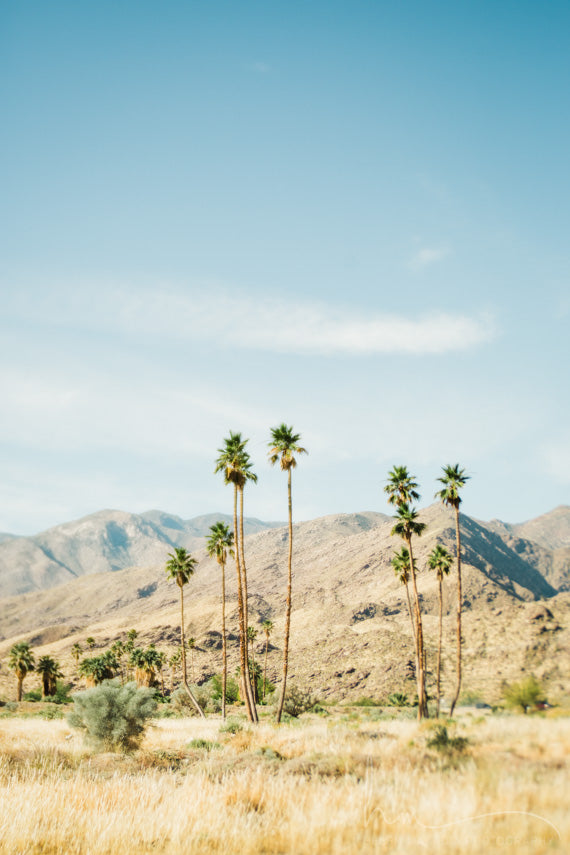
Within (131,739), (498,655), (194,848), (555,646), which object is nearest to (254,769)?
(194,848)

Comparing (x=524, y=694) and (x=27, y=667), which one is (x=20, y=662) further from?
(x=524, y=694)

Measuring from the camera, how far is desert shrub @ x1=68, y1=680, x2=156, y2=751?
55.1 feet

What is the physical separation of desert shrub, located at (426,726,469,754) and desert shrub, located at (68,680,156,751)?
15487mm

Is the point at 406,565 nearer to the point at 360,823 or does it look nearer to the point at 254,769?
the point at 254,769

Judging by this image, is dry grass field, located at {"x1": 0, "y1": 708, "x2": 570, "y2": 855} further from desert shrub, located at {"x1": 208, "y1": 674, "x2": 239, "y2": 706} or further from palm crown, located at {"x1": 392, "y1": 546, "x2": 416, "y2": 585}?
desert shrub, located at {"x1": 208, "y1": 674, "x2": 239, "y2": 706}

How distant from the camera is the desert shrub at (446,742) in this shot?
14.8 feet

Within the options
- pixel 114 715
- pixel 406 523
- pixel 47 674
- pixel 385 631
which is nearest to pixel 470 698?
pixel 114 715

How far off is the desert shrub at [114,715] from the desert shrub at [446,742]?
50.8 ft

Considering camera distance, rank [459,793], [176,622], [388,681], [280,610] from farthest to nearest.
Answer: [280,610], [176,622], [388,681], [459,793]

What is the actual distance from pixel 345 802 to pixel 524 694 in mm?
2351

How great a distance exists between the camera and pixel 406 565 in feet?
121

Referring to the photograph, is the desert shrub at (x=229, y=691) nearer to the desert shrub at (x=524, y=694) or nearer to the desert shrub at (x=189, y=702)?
the desert shrub at (x=189, y=702)

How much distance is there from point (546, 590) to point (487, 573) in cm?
4822

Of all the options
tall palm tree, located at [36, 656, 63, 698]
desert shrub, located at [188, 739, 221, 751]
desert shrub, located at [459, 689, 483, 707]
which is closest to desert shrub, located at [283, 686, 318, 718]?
desert shrub, located at [188, 739, 221, 751]
